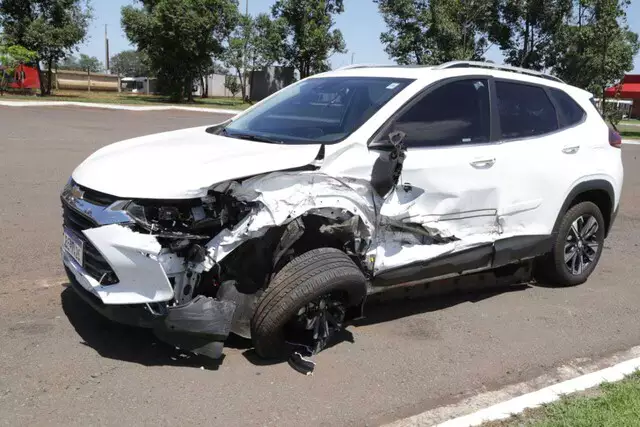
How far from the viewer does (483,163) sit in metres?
4.86

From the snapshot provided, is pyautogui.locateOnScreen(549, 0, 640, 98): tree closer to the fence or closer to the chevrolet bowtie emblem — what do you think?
the chevrolet bowtie emblem

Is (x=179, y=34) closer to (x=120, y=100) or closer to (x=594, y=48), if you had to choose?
(x=120, y=100)

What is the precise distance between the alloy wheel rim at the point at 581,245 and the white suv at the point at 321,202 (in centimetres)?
15

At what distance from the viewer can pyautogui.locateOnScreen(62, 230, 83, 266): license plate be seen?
3965 mm

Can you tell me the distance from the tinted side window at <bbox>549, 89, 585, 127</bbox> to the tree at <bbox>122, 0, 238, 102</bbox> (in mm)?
33950

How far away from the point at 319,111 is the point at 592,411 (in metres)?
2.88

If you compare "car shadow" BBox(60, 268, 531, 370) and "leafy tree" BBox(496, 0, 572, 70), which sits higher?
"leafy tree" BBox(496, 0, 572, 70)

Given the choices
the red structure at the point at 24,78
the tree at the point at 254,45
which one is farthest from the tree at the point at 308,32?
the red structure at the point at 24,78

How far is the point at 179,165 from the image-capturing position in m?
3.87

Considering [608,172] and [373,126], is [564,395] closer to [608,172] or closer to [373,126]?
[373,126]

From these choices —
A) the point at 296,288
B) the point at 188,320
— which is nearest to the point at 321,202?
the point at 296,288

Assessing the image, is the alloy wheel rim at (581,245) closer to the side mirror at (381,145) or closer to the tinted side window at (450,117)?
the tinted side window at (450,117)

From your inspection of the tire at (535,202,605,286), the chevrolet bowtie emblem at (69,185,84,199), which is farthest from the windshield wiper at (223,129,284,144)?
the tire at (535,202,605,286)

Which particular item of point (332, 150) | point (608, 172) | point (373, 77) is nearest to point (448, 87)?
point (373, 77)
